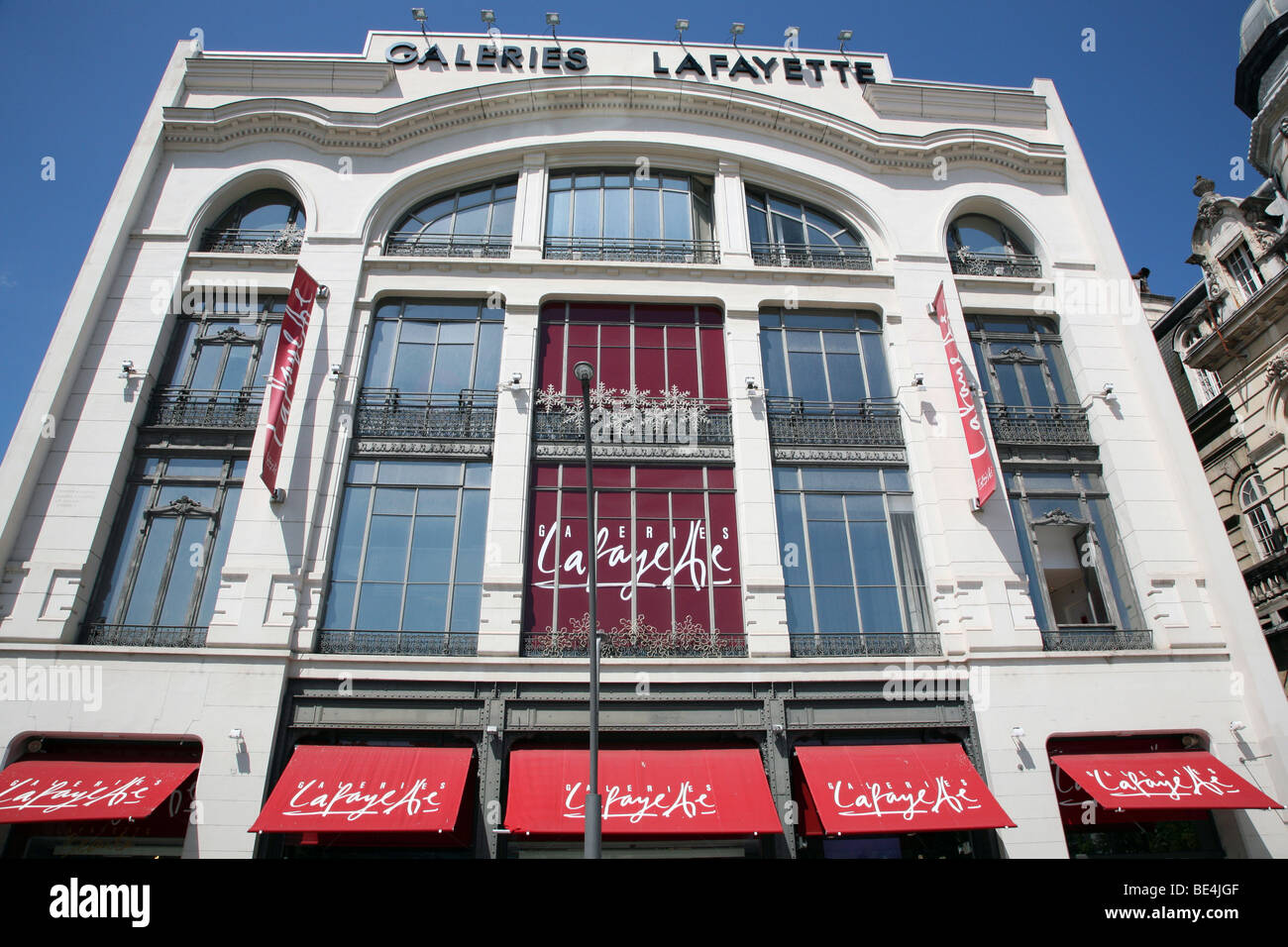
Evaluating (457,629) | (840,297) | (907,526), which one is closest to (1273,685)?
(907,526)

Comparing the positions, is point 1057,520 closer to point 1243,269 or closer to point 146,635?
point 1243,269

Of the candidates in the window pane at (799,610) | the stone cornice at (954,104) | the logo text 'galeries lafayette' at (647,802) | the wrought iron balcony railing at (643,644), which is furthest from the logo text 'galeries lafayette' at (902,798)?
the stone cornice at (954,104)

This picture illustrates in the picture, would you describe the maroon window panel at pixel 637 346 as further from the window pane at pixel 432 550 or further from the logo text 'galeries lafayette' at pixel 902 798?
the logo text 'galeries lafayette' at pixel 902 798

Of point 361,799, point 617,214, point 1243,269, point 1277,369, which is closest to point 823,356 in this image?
point 617,214

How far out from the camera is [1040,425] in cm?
1734

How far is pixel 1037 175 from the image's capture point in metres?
20.5

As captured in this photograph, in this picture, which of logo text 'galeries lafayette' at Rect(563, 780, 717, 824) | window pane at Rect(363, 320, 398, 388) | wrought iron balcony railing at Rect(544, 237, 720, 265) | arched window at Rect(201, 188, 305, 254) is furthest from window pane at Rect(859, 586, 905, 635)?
arched window at Rect(201, 188, 305, 254)

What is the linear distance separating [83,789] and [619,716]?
28.3 feet

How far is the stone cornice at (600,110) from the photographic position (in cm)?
1909

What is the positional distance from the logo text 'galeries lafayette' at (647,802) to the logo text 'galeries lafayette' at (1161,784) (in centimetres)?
688

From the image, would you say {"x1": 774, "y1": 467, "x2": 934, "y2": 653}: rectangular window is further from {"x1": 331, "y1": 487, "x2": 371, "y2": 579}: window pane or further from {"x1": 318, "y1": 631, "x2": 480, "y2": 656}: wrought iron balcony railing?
{"x1": 331, "y1": 487, "x2": 371, "y2": 579}: window pane

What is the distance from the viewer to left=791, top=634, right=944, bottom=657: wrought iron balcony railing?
14539mm

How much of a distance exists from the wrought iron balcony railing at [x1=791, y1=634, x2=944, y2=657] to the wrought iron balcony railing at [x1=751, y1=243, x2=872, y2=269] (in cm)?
950
